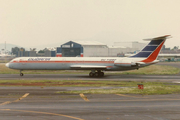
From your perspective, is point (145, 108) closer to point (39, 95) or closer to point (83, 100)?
point (83, 100)

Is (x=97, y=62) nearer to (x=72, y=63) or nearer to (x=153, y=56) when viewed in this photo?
(x=72, y=63)

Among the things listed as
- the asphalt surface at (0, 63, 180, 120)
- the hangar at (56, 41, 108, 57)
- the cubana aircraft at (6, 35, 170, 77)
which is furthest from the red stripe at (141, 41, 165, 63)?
the hangar at (56, 41, 108, 57)

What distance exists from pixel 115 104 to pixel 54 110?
4.92 meters

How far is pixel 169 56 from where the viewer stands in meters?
146

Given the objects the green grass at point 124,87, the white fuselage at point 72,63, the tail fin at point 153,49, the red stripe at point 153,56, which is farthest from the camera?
the white fuselage at point 72,63

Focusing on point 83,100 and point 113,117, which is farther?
point 83,100

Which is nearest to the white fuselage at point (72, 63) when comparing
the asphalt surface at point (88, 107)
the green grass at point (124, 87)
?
the green grass at point (124, 87)

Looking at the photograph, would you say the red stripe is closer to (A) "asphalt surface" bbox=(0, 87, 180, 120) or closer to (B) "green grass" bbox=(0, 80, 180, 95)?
(B) "green grass" bbox=(0, 80, 180, 95)

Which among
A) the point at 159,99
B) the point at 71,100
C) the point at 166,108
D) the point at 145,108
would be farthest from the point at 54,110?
the point at 159,99

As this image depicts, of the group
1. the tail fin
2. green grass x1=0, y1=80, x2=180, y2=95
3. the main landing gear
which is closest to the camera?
green grass x1=0, y1=80, x2=180, y2=95

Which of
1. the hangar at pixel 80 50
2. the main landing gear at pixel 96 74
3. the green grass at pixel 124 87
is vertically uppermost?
the hangar at pixel 80 50

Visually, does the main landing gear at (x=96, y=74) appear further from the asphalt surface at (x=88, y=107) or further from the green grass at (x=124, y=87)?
the asphalt surface at (x=88, y=107)

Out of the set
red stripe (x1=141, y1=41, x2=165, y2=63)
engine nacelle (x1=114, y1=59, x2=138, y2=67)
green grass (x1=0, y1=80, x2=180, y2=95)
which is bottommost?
green grass (x1=0, y1=80, x2=180, y2=95)

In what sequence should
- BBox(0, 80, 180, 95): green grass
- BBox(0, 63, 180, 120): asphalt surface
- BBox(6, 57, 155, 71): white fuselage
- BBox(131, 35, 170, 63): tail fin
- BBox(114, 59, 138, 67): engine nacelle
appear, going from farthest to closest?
BBox(6, 57, 155, 71): white fuselage
BBox(131, 35, 170, 63): tail fin
BBox(114, 59, 138, 67): engine nacelle
BBox(0, 80, 180, 95): green grass
BBox(0, 63, 180, 120): asphalt surface
